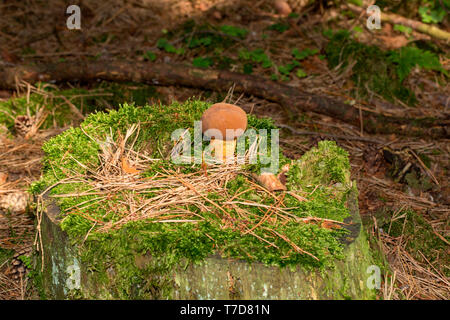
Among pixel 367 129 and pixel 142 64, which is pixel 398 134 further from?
pixel 142 64

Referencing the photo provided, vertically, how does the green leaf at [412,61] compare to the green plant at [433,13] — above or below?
below

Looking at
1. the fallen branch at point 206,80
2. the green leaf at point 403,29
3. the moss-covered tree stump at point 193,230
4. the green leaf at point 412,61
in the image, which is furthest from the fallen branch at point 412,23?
the moss-covered tree stump at point 193,230

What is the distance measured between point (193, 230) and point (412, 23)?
569 cm

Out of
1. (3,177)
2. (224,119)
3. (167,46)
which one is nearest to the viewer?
(224,119)

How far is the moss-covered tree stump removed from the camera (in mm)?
1938

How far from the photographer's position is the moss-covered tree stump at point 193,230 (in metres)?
1.94

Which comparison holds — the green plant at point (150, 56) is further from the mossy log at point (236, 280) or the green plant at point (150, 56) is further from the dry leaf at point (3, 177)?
the mossy log at point (236, 280)

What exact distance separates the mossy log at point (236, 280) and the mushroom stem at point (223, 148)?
32.8 inches

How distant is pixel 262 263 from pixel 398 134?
3.29m

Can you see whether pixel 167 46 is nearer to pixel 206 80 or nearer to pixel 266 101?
pixel 206 80

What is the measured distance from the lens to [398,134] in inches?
181

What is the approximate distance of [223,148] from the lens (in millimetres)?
2602

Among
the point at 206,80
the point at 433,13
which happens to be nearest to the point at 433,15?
the point at 433,13
